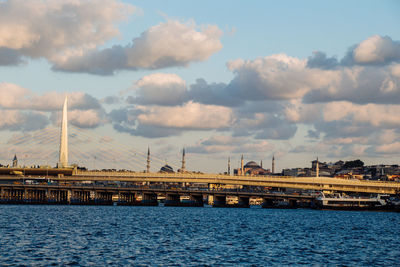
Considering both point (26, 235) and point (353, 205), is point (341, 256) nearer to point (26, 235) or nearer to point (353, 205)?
point (26, 235)

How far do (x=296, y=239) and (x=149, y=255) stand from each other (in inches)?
1172

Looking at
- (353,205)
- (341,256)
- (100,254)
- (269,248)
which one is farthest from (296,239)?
(353,205)

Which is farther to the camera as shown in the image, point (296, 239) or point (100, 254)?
point (296, 239)

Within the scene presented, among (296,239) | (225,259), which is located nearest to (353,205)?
(296,239)

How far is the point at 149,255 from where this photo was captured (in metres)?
67.2

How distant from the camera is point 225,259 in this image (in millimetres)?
65125

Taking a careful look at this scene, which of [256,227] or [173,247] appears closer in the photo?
[173,247]

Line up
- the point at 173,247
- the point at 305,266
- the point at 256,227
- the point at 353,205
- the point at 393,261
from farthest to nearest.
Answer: the point at 353,205, the point at 256,227, the point at 173,247, the point at 393,261, the point at 305,266

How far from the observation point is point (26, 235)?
85.4 metres

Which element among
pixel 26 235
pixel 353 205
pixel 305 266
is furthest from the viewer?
pixel 353 205

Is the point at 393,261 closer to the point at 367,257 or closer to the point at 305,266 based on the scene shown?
A: the point at 367,257

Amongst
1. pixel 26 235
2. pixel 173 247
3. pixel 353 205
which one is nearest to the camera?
pixel 173 247

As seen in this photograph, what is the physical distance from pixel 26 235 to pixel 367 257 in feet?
148

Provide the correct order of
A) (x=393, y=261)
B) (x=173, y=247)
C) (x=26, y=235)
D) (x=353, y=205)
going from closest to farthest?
(x=393, y=261)
(x=173, y=247)
(x=26, y=235)
(x=353, y=205)
